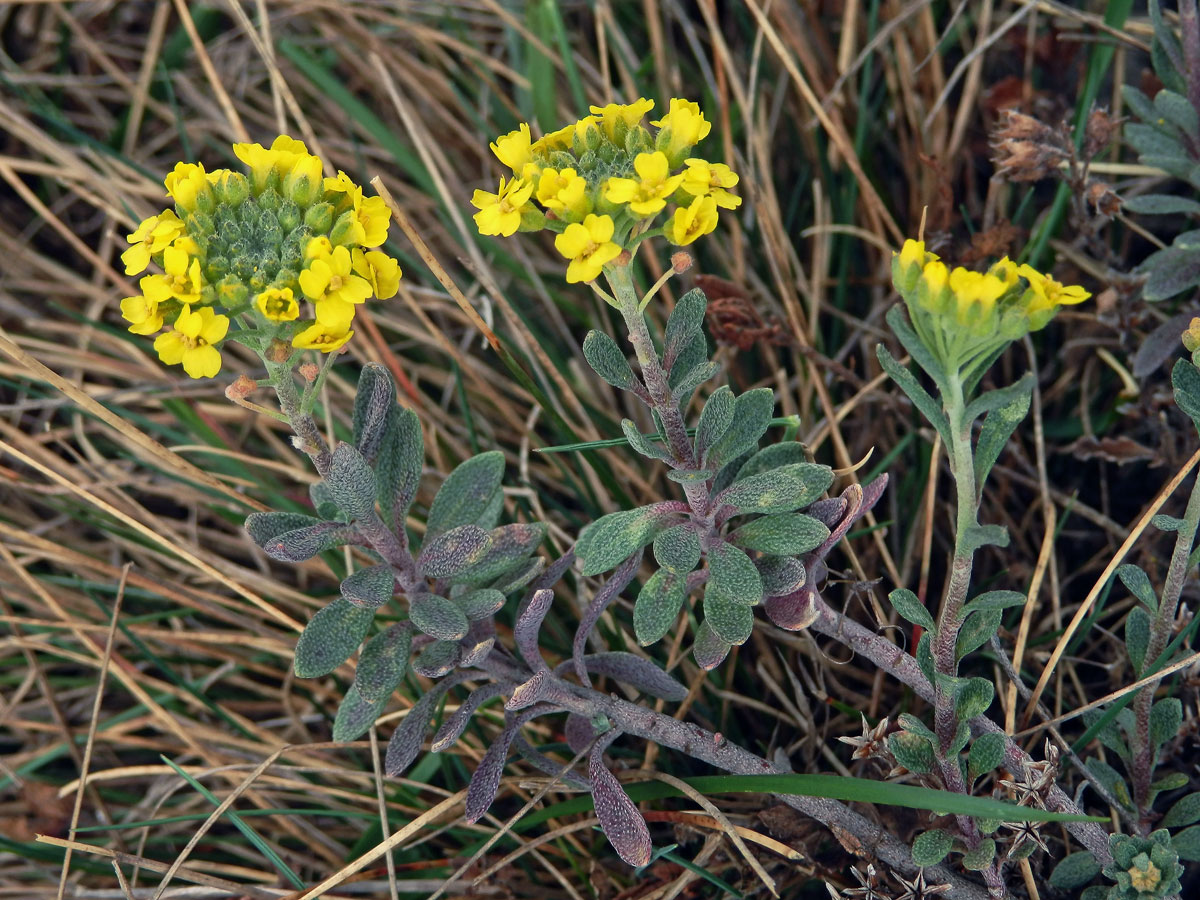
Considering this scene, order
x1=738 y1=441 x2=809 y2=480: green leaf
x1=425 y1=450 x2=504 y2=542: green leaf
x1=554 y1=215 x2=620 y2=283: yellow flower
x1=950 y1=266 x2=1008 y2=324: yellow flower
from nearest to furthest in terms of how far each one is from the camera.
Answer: x1=950 y1=266 x2=1008 y2=324: yellow flower < x1=554 y1=215 x2=620 y2=283: yellow flower < x1=738 y1=441 x2=809 y2=480: green leaf < x1=425 y1=450 x2=504 y2=542: green leaf

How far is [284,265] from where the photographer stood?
5.34ft

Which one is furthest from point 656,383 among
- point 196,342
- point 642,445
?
point 196,342

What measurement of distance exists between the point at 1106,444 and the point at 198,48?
2487mm

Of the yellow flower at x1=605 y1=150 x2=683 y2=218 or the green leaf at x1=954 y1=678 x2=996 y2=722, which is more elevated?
the yellow flower at x1=605 y1=150 x2=683 y2=218

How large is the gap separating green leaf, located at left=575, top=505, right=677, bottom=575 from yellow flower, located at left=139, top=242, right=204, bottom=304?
0.72 meters

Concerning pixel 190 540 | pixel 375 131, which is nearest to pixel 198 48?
pixel 375 131

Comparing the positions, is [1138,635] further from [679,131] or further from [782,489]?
[679,131]

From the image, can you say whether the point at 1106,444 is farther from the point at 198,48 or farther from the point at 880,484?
the point at 198,48

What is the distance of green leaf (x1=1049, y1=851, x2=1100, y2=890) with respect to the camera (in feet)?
6.01

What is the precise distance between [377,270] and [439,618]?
0.60 meters

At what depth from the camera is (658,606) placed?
71.3 inches

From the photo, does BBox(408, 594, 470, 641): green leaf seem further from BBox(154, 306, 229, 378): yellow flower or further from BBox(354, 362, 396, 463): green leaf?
BBox(154, 306, 229, 378): yellow flower

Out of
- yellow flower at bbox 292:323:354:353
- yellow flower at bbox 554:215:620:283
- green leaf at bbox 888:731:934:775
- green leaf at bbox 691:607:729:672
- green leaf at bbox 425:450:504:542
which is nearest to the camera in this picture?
yellow flower at bbox 554:215:620:283

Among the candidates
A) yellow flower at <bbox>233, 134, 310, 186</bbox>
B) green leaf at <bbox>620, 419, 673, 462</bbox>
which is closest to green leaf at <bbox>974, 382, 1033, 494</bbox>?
green leaf at <bbox>620, 419, 673, 462</bbox>
